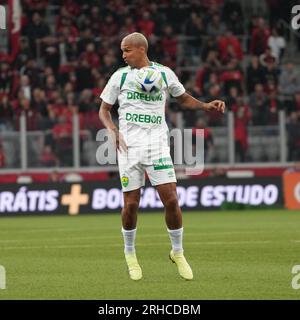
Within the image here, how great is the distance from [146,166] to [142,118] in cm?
49

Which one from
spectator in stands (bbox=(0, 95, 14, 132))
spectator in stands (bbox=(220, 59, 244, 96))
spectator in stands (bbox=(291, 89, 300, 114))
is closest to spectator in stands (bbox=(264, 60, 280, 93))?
spectator in stands (bbox=(220, 59, 244, 96))

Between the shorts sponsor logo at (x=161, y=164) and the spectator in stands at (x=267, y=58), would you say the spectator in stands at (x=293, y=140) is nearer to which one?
the spectator in stands at (x=267, y=58)

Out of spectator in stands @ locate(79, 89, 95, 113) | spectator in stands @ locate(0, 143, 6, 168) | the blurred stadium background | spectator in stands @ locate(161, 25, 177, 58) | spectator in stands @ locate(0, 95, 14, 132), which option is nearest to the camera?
the blurred stadium background

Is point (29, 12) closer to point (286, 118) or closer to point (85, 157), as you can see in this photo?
point (85, 157)

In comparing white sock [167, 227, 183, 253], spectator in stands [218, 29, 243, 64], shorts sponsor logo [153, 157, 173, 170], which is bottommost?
white sock [167, 227, 183, 253]

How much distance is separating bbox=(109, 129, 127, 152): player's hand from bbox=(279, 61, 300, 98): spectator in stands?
1821cm

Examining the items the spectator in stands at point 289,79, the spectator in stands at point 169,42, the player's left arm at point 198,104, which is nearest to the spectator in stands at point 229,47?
the spectator in stands at point 169,42

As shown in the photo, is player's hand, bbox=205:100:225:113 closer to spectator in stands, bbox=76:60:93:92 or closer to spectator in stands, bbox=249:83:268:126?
spectator in stands, bbox=249:83:268:126

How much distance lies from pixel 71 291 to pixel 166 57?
20.9 meters

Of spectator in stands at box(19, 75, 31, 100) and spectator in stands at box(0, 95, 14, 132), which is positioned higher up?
spectator in stands at box(19, 75, 31, 100)

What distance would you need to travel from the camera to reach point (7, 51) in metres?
31.2

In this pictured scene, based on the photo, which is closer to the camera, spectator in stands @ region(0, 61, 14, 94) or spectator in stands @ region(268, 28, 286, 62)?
spectator in stands @ region(0, 61, 14, 94)

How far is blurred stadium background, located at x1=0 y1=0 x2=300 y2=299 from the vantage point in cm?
1708
